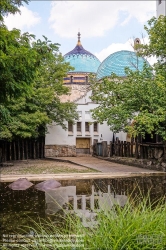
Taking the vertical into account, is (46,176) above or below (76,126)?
below

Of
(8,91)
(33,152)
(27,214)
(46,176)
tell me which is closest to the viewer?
(8,91)

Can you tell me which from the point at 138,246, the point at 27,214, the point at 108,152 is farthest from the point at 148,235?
the point at 108,152

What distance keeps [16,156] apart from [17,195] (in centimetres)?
1492

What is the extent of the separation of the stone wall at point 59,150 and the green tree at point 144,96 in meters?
12.6

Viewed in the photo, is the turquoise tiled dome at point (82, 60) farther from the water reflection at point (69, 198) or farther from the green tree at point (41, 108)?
the water reflection at point (69, 198)

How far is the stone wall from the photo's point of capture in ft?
102

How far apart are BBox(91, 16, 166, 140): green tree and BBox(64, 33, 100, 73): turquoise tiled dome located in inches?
945

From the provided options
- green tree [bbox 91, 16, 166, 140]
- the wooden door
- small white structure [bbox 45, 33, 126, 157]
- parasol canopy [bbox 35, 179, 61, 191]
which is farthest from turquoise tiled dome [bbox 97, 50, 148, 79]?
parasol canopy [bbox 35, 179, 61, 191]

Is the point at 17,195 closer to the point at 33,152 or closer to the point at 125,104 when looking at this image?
the point at 125,104

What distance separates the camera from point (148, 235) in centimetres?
314

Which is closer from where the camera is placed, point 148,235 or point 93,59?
point 148,235

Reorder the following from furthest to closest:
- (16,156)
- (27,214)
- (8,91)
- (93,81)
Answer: (16,156)
(93,81)
(27,214)
(8,91)

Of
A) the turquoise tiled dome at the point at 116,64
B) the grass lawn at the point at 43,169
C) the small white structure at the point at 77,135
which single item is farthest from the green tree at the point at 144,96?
the turquoise tiled dome at the point at 116,64

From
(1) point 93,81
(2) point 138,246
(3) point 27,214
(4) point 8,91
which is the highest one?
(1) point 93,81
